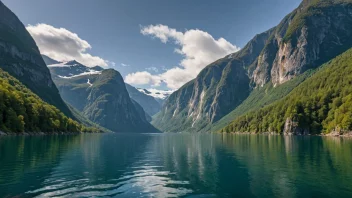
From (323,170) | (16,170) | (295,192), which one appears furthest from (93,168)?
(323,170)

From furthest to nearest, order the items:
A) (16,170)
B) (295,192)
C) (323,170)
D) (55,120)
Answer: (55,120), (323,170), (16,170), (295,192)

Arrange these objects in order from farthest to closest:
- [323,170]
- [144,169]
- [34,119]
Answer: [34,119], [144,169], [323,170]

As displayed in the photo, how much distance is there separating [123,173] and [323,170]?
2877 cm

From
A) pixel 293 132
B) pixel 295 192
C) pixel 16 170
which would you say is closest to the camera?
pixel 295 192

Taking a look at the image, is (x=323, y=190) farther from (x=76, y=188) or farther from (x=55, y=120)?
(x=55, y=120)

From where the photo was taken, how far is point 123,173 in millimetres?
37469

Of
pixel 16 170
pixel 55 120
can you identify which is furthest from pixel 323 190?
pixel 55 120

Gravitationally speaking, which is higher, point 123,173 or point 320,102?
point 320,102

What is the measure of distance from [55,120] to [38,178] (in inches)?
5843

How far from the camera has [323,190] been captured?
90.0ft

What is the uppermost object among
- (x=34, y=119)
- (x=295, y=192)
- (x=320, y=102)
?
(x=320, y=102)

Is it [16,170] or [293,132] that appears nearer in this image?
[16,170]

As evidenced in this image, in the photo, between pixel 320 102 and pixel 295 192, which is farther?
pixel 320 102

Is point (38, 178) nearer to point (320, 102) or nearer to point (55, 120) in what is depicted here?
point (55, 120)
